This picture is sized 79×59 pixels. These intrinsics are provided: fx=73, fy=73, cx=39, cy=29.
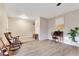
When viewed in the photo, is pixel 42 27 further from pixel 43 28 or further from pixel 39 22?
pixel 39 22

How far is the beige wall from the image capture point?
344 inches

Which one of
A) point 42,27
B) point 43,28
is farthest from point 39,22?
point 43,28

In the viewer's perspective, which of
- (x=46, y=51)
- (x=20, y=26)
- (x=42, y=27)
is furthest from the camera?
(x=20, y=26)

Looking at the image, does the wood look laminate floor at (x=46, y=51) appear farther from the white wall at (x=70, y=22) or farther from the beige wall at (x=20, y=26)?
the beige wall at (x=20, y=26)

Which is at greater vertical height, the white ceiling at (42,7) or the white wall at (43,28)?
the white ceiling at (42,7)

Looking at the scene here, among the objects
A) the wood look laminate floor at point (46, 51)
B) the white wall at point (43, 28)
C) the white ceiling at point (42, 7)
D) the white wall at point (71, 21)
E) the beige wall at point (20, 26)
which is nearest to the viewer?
the wood look laminate floor at point (46, 51)

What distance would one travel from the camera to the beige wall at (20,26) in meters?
8.73

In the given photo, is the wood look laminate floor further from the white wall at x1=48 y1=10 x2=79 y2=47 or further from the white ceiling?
the white ceiling

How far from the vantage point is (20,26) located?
9.44 metres

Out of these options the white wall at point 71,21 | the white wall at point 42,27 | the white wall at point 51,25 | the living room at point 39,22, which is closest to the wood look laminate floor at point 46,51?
the living room at point 39,22

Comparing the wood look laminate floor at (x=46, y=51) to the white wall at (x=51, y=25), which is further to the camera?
the white wall at (x=51, y=25)

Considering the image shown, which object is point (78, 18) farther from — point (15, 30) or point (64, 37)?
point (15, 30)

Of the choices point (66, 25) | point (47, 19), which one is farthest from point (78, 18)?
point (47, 19)

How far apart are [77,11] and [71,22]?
830 millimetres
